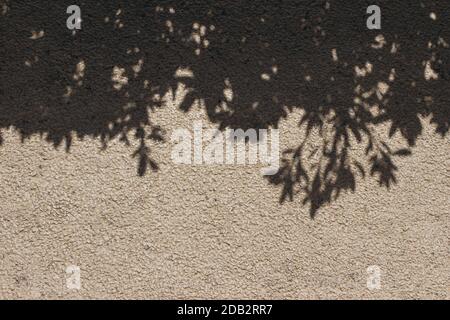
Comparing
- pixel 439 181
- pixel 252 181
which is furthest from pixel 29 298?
pixel 439 181

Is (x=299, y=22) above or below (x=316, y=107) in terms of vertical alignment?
above

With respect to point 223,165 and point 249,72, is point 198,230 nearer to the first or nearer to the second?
point 223,165

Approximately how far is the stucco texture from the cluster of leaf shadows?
0.02m

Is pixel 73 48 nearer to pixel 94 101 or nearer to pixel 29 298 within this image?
pixel 94 101

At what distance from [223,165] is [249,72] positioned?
4.08 feet

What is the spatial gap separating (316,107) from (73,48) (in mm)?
3201

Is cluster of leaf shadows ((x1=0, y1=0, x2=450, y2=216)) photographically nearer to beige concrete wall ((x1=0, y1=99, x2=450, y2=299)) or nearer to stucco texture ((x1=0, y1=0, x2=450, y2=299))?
stucco texture ((x1=0, y1=0, x2=450, y2=299))

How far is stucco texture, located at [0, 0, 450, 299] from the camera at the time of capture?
620cm

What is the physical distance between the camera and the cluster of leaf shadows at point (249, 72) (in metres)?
6.39

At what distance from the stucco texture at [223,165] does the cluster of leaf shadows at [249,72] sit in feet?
0.06

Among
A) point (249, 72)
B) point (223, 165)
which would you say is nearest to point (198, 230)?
point (223, 165)

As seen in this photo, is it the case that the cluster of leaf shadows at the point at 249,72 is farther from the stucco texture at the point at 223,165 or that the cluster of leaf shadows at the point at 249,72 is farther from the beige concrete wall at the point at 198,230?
the beige concrete wall at the point at 198,230

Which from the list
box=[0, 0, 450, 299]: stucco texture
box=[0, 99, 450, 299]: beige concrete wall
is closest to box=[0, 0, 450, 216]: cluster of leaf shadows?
box=[0, 0, 450, 299]: stucco texture

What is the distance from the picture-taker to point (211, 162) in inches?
252
